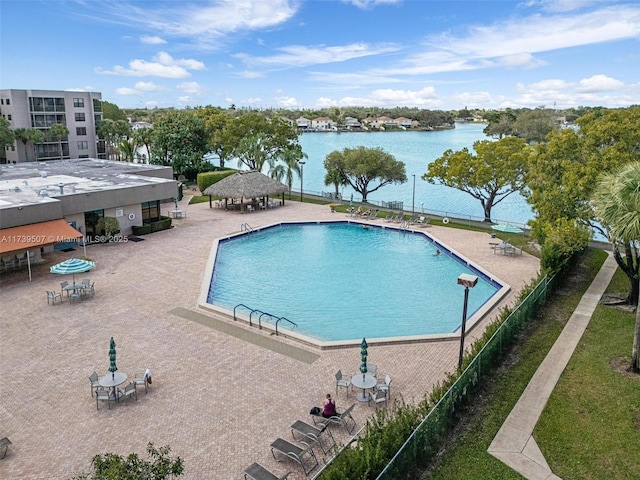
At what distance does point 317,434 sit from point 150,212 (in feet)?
83.1

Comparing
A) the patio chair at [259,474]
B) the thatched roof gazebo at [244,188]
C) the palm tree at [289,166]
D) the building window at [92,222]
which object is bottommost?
the patio chair at [259,474]

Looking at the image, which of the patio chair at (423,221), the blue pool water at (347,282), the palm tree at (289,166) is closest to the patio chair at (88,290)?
the blue pool water at (347,282)

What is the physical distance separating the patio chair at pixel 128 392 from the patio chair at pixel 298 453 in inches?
183

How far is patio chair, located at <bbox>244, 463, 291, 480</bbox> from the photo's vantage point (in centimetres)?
966

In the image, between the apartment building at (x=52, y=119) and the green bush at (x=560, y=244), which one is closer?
the green bush at (x=560, y=244)

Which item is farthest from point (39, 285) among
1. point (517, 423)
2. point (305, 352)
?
point (517, 423)

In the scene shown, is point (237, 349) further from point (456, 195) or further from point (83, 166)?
point (456, 195)

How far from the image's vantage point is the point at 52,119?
6034cm

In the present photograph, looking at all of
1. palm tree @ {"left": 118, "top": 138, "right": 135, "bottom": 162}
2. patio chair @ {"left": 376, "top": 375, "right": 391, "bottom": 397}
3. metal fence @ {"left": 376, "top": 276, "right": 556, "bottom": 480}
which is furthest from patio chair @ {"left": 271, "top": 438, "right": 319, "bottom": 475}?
palm tree @ {"left": 118, "top": 138, "right": 135, "bottom": 162}

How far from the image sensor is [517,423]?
460 inches

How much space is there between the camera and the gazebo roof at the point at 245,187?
3822cm

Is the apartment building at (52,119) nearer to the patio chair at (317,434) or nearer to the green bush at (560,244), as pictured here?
the green bush at (560,244)

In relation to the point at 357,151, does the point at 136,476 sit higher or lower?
lower

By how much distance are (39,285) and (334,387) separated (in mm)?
15638
